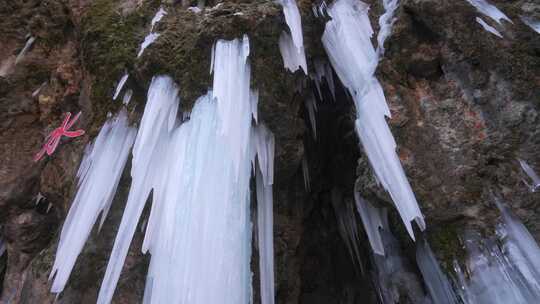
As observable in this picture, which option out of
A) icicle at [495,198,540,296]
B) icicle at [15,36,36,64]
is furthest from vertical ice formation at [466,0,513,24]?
icicle at [15,36,36,64]

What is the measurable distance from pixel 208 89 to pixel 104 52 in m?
1.19

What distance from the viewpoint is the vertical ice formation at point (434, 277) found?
254cm

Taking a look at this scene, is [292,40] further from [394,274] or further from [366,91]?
[394,274]

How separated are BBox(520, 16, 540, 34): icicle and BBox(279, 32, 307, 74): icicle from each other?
168cm

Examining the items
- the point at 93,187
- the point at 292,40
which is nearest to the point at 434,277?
the point at 292,40

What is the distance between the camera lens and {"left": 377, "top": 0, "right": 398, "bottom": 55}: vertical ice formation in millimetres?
2908

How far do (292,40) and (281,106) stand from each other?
635mm

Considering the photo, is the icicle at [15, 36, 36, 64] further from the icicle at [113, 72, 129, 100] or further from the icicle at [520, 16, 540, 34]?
the icicle at [520, 16, 540, 34]

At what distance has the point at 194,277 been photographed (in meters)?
2.01

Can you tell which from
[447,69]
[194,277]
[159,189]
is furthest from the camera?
[447,69]

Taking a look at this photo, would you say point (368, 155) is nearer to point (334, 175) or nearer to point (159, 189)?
point (159, 189)

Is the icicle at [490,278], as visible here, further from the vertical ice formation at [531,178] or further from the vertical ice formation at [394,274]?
the vertical ice formation at [394,274]

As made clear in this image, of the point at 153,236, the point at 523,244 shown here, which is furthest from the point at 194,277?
the point at 523,244

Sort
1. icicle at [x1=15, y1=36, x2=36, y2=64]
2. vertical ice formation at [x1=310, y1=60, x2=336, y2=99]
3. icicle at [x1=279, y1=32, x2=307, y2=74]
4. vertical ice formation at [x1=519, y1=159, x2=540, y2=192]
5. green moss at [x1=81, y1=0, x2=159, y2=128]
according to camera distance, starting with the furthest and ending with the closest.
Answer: icicle at [x1=15, y1=36, x2=36, y2=64] < vertical ice formation at [x1=310, y1=60, x2=336, y2=99] < green moss at [x1=81, y1=0, x2=159, y2=128] < icicle at [x1=279, y1=32, x2=307, y2=74] < vertical ice formation at [x1=519, y1=159, x2=540, y2=192]
